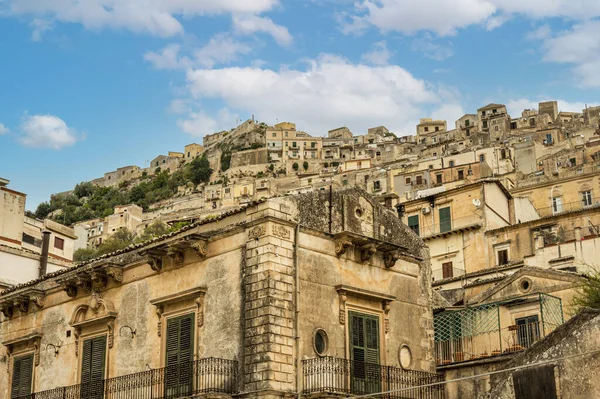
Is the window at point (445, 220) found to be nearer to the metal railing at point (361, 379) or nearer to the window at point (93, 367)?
the metal railing at point (361, 379)

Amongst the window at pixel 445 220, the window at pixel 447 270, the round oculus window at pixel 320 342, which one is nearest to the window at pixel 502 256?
the window at pixel 447 270

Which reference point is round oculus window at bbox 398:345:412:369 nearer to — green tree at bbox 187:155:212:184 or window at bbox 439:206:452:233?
window at bbox 439:206:452:233

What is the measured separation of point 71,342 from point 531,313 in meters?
15.0

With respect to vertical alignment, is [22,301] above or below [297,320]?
above

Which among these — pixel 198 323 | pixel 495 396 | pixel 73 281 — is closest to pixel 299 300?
pixel 198 323

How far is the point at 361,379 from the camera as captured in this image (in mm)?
22281

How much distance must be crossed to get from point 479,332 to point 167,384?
984 cm

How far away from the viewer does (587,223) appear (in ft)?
156

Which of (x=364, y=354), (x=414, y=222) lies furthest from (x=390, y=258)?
(x=414, y=222)

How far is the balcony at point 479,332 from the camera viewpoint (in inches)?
1034

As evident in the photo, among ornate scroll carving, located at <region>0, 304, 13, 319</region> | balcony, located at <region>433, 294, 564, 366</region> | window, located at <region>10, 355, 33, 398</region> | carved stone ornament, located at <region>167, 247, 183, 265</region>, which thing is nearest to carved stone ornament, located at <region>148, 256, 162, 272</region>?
carved stone ornament, located at <region>167, 247, 183, 265</region>

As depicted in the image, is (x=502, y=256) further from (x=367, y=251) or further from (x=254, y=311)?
(x=254, y=311)

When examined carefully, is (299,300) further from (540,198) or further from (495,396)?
(540,198)

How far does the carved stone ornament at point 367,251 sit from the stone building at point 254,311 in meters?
0.03
